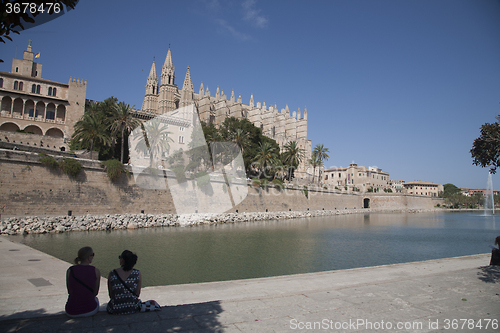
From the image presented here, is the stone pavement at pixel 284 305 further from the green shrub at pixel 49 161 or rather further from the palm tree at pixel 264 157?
the palm tree at pixel 264 157

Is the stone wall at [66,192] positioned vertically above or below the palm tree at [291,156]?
below

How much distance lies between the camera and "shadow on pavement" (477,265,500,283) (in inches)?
294

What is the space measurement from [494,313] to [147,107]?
6531 cm

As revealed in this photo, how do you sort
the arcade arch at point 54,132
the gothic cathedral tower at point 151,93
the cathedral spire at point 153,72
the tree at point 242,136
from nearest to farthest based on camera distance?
the arcade arch at point 54,132 < the tree at point 242,136 < the gothic cathedral tower at point 151,93 < the cathedral spire at point 153,72

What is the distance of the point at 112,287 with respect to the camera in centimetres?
434

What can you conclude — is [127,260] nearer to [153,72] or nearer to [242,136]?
[242,136]

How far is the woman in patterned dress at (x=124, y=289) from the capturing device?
4348 mm

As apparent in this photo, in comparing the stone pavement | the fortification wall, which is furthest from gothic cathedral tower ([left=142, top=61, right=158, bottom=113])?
the stone pavement

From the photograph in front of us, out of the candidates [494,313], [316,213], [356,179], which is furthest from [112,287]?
[356,179]

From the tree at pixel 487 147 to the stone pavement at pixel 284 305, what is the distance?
379 centimetres

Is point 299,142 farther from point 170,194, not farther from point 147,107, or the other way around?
point 170,194

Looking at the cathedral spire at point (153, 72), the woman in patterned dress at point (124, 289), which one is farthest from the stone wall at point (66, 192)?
the cathedral spire at point (153, 72)

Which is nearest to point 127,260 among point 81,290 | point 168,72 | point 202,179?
point 81,290

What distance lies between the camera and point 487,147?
10.2m
